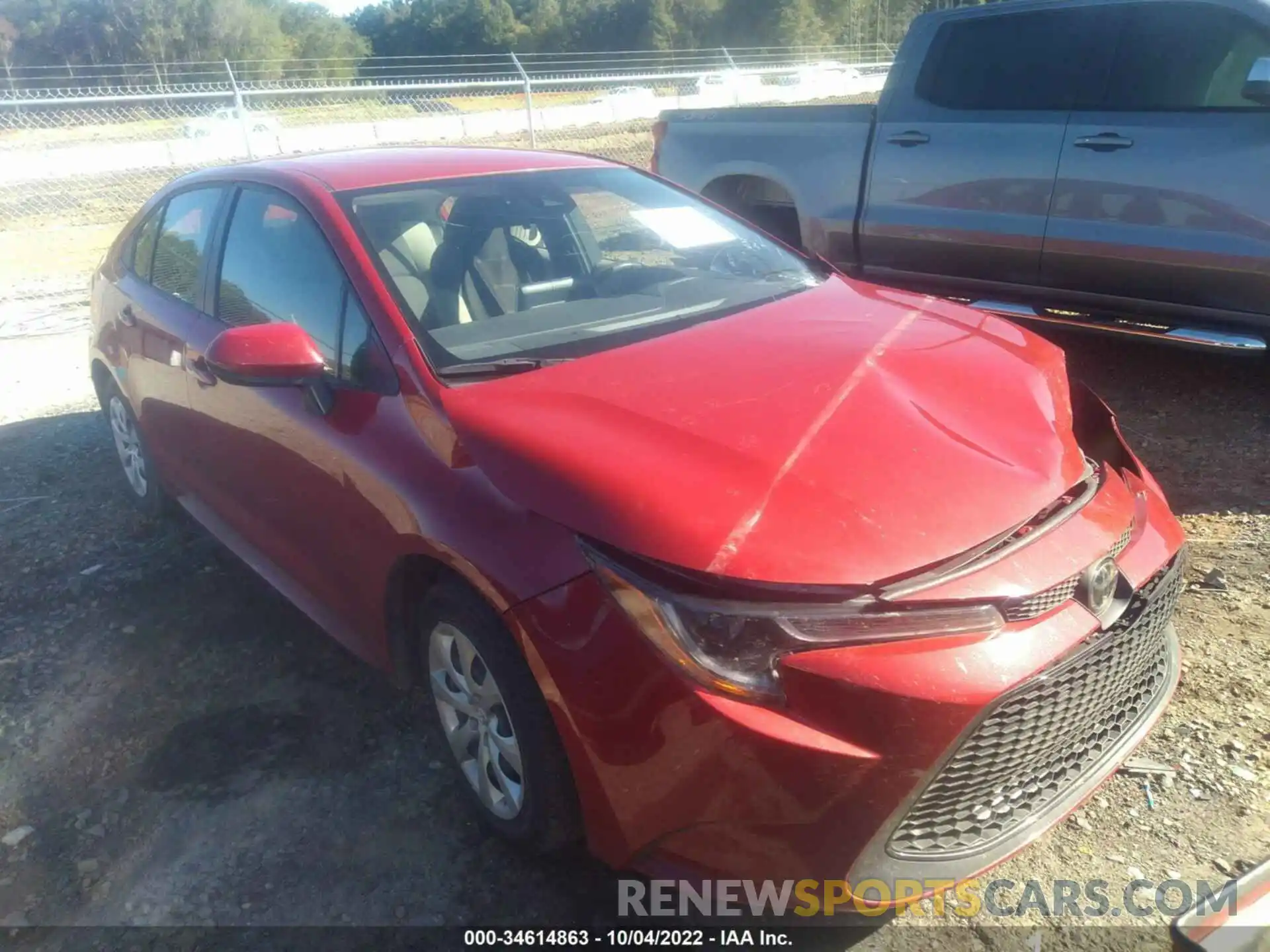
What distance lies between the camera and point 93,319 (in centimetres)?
492

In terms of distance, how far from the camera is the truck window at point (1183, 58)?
455 centimetres

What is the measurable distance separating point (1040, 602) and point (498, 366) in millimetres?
1443

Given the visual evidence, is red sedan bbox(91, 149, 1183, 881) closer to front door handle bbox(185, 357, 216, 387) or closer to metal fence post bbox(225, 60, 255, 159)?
front door handle bbox(185, 357, 216, 387)

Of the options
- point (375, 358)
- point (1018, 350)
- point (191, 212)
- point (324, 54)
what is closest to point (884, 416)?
point (1018, 350)

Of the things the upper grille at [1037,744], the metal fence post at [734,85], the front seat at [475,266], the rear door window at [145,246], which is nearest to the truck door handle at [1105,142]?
the front seat at [475,266]

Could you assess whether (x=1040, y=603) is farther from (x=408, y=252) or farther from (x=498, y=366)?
(x=408, y=252)

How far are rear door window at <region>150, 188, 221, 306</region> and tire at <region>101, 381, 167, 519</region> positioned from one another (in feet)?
2.34

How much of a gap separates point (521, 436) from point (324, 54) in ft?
142

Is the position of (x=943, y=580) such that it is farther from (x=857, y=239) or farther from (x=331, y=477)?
(x=857, y=239)

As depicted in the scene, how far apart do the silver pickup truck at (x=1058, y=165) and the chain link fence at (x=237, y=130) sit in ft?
13.6

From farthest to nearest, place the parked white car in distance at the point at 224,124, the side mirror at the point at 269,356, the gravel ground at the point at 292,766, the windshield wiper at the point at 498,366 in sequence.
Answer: the parked white car in distance at the point at 224,124, the side mirror at the point at 269,356, the windshield wiper at the point at 498,366, the gravel ground at the point at 292,766

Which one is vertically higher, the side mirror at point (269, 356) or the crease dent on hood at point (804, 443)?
the side mirror at point (269, 356)

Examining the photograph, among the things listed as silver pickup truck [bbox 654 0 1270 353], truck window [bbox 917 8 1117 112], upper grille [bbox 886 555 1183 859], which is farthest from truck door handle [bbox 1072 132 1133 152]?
upper grille [bbox 886 555 1183 859]

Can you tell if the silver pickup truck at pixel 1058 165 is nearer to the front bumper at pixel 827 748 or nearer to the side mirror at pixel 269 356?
the front bumper at pixel 827 748
